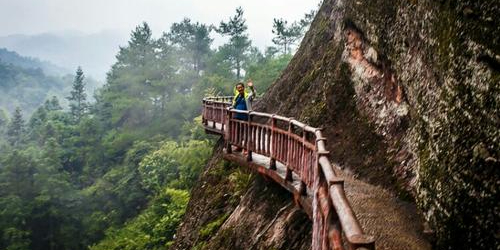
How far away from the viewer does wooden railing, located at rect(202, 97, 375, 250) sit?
9.35ft

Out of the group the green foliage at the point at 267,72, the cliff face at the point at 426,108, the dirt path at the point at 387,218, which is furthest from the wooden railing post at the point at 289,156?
the green foliage at the point at 267,72

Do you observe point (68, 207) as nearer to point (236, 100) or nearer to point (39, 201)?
point (39, 201)

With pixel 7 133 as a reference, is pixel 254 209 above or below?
above

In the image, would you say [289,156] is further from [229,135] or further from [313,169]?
[229,135]

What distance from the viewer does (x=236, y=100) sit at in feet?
40.2

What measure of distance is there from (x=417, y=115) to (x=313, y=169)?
155 centimetres

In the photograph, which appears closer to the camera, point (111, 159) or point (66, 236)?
point (66, 236)

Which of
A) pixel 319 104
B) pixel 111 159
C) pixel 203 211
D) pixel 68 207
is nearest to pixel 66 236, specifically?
pixel 68 207

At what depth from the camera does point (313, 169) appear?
20.2 ft

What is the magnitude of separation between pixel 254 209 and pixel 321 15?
12033mm

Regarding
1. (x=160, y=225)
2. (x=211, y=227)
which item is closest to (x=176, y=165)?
(x=160, y=225)

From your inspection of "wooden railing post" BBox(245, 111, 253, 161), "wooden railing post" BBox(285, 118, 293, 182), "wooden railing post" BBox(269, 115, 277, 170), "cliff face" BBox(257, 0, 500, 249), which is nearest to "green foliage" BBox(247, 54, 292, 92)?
"wooden railing post" BBox(245, 111, 253, 161)

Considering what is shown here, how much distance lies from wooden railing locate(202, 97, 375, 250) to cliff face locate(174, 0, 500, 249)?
0.80m

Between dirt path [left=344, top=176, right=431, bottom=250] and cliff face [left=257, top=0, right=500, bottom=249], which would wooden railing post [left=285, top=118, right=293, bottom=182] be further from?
dirt path [left=344, top=176, right=431, bottom=250]
